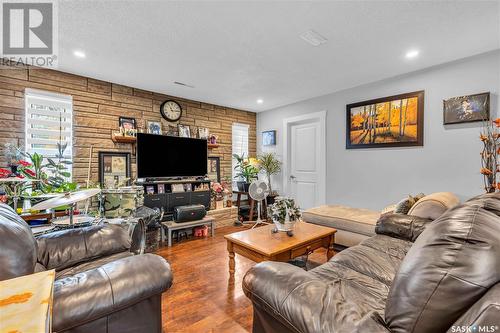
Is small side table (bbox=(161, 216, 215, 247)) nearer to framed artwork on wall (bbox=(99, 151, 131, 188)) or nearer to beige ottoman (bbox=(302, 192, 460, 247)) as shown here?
framed artwork on wall (bbox=(99, 151, 131, 188))

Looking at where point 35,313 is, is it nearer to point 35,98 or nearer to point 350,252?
point 350,252

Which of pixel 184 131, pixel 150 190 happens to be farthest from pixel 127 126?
pixel 150 190

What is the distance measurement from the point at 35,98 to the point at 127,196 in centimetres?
179

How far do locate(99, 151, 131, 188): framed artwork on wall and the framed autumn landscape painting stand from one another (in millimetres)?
3623

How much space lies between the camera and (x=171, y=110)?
399cm

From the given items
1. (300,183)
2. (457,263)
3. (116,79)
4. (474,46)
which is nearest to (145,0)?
(116,79)

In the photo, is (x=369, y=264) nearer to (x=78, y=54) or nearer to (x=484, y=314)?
(x=484, y=314)

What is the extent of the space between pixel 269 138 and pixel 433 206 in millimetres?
3420

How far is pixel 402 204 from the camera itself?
7.67 feet

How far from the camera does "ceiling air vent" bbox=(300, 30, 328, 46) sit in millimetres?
2115

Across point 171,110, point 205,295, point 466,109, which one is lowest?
point 205,295

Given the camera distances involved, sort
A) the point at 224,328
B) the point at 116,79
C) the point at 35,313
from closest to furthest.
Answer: the point at 35,313 < the point at 224,328 < the point at 116,79

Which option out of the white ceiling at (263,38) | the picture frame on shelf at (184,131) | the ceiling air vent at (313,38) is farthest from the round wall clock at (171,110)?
the ceiling air vent at (313,38)

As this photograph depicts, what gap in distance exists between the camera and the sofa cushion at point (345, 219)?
8.30 feet
